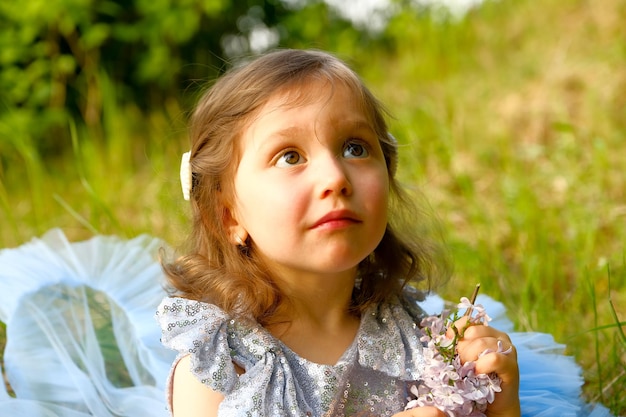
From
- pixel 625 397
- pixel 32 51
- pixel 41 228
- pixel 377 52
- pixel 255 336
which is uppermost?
pixel 377 52

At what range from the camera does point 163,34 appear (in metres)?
4.16

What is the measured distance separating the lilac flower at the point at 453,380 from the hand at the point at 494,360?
0.01 metres

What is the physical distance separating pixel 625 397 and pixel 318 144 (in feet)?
3.07

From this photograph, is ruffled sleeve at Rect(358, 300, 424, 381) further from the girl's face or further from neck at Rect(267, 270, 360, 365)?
the girl's face

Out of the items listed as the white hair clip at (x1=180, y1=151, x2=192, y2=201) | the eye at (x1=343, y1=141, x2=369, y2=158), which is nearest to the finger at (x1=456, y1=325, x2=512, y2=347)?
the eye at (x1=343, y1=141, x2=369, y2=158)

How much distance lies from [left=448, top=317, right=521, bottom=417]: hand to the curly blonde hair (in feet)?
0.82

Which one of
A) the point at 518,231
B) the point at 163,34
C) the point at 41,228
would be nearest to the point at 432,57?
the point at 163,34

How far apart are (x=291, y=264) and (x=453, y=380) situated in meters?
0.33

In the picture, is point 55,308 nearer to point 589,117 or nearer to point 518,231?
point 518,231

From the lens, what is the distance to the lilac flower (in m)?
1.20

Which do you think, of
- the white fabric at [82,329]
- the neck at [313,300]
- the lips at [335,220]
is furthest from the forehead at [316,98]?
the white fabric at [82,329]

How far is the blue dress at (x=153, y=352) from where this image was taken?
1.29 metres

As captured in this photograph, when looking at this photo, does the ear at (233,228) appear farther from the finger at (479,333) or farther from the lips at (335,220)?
the finger at (479,333)

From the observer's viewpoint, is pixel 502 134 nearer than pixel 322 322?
No
